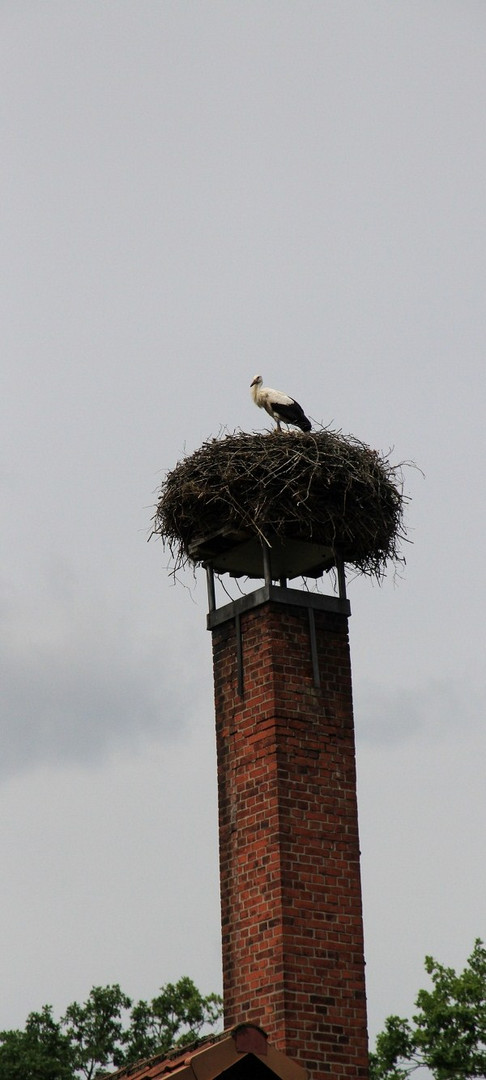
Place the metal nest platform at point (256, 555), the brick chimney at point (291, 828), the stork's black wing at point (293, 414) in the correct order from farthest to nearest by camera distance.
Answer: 1. the stork's black wing at point (293, 414)
2. the metal nest platform at point (256, 555)
3. the brick chimney at point (291, 828)

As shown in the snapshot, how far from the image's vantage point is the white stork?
1636 centimetres

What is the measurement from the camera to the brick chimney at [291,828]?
13.1 meters

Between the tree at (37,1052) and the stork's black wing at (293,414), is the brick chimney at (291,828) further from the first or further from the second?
the tree at (37,1052)

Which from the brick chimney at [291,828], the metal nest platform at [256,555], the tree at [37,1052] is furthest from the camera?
the tree at [37,1052]

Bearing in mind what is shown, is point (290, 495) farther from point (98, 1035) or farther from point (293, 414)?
point (98, 1035)

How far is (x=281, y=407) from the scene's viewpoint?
16.6 metres

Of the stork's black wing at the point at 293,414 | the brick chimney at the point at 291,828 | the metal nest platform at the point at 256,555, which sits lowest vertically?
the brick chimney at the point at 291,828

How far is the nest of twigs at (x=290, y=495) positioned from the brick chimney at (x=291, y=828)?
60cm

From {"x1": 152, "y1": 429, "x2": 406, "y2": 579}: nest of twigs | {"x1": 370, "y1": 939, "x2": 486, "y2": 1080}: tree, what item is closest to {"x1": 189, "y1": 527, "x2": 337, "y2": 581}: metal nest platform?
{"x1": 152, "y1": 429, "x2": 406, "y2": 579}: nest of twigs

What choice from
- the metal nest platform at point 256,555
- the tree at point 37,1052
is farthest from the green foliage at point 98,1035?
the metal nest platform at point 256,555

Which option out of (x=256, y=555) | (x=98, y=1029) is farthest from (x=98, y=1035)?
(x=256, y=555)

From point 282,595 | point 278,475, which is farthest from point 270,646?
point 278,475

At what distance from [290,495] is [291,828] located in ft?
8.99

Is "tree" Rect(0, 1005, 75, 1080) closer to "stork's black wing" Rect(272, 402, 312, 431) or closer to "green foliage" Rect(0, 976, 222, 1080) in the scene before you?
"green foliage" Rect(0, 976, 222, 1080)
